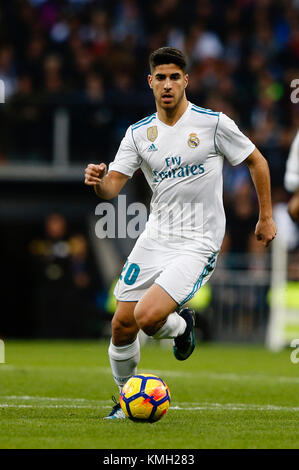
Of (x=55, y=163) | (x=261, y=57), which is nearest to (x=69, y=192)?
(x=55, y=163)

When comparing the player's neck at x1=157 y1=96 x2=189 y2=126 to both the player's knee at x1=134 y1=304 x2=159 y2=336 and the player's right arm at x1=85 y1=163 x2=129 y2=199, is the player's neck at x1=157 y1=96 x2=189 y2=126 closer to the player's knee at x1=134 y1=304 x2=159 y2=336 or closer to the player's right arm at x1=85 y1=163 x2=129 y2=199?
the player's right arm at x1=85 y1=163 x2=129 y2=199

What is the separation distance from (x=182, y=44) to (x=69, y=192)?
3946 millimetres

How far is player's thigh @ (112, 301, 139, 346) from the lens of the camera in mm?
6934

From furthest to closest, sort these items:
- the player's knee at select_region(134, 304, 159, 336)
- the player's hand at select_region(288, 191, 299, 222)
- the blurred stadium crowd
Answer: the blurred stadium crowd, the player's knee at select_region(134, 304, 159, 336), the player's hand at select_region(288, 191, 299, 222)

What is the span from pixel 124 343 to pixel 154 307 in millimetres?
482

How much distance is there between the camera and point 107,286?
699 inches

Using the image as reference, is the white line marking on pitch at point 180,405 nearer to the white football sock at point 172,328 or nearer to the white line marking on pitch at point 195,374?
the white football sock at point 172,328

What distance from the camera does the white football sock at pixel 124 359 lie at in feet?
23.1

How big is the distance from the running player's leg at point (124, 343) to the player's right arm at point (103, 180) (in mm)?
785

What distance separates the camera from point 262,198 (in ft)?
22.8

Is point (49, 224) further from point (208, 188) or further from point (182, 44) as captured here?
point (208, 188)

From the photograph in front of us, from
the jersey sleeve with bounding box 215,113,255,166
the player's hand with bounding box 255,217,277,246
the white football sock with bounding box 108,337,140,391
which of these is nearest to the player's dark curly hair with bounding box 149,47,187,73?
the jersey sleeve with bounding box 215,113,255,166

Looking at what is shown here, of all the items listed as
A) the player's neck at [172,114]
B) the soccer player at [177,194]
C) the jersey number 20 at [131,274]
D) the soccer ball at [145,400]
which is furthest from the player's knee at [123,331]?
the player's neck at [172,114]

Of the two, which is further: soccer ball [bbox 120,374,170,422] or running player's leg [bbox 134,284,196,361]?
running player's leg [bbox 134,284,196,361]
